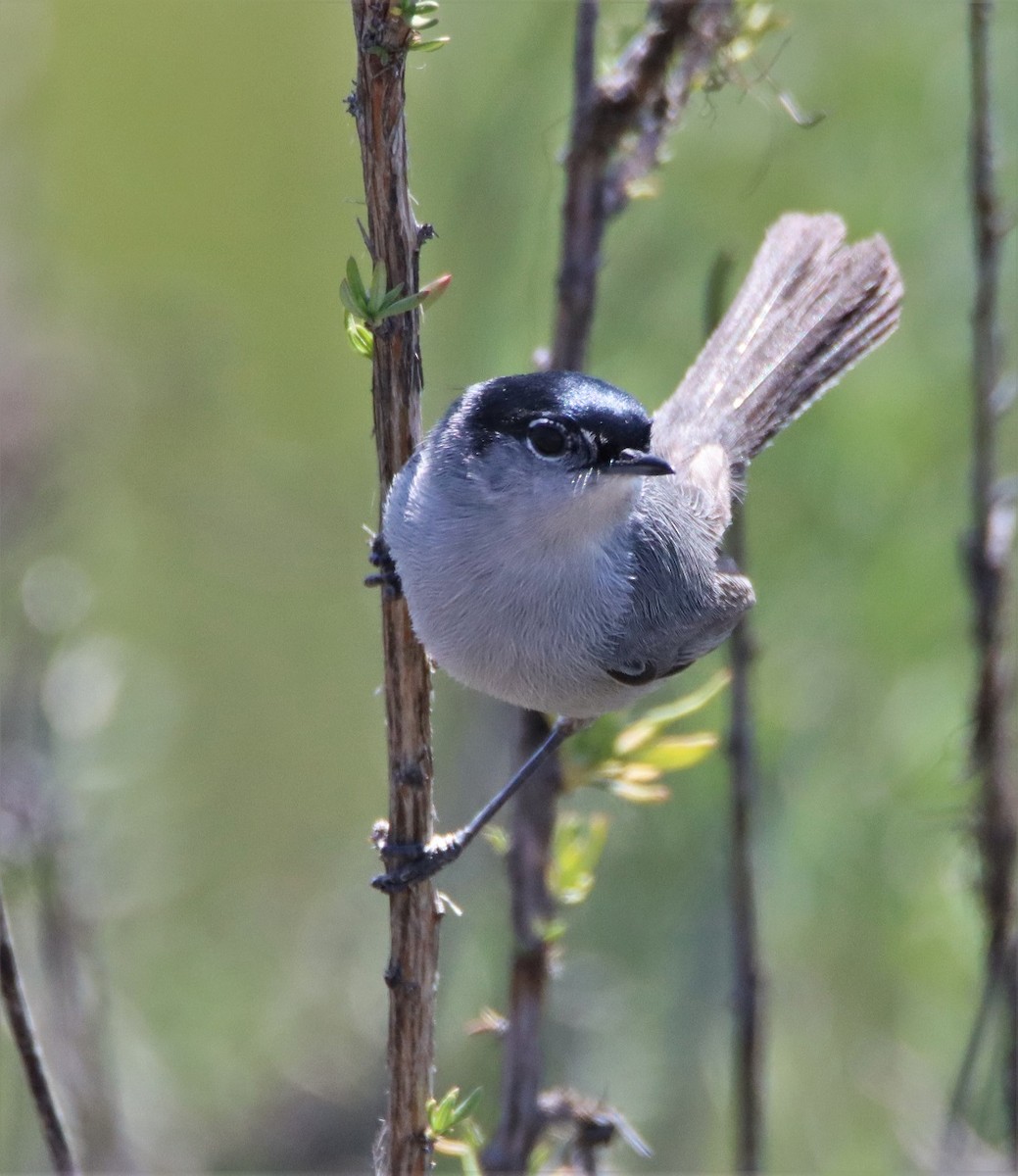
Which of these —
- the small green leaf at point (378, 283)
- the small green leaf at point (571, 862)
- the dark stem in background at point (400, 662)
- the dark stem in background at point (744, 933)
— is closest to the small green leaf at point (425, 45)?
the dark stem in background at point (400, 662)

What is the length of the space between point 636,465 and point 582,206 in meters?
0.39

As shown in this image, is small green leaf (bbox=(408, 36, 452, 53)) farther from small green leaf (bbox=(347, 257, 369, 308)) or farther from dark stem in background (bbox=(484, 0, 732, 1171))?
dark stem in background (bbox=(484, 0, 732, 1171))

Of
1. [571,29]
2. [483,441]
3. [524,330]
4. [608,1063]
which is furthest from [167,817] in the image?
[571,29]

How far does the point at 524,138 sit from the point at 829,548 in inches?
43.3

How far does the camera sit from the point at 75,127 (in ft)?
14.5

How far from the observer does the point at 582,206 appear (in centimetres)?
201

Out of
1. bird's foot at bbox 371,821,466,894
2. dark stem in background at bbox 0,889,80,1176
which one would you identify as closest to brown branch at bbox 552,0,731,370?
bird's foot at bbox 371,821,466,894

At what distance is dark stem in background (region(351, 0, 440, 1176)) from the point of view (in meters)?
1.40

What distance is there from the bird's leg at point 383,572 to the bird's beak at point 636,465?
1.20 feet

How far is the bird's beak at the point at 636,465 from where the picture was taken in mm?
1990

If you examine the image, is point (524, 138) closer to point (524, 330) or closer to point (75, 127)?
point (524, 330)

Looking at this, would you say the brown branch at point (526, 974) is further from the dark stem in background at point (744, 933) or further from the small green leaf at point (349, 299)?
the small green leaf at point (349, 299)

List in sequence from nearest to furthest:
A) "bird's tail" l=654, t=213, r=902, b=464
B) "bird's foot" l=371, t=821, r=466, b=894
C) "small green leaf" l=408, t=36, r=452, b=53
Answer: "small green leaf" l=408, t=36, r=452, b=53
"bird's foot" l=371, t=821, r=466, b=894
"bird's tail" l=654, t=213, r=902, b=464

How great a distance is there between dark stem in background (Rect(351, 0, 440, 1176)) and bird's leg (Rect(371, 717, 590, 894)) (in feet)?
0.05
